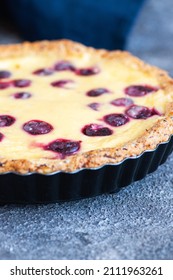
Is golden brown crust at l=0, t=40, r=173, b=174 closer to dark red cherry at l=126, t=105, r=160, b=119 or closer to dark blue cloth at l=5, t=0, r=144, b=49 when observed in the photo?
dark red cherry at l=126, t=105, r=160, b=119

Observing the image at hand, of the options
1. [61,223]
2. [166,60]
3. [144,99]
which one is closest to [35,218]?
[61,223]

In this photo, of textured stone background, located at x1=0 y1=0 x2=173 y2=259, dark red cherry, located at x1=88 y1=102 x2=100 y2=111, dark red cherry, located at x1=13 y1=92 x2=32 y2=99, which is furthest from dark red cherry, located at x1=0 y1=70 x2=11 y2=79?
textured stone background, located at x1=0 y1=0 x2=173 y2=259

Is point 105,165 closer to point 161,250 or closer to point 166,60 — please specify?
point 161,250

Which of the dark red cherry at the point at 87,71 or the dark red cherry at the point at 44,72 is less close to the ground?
the dark red cherry at the point at 87,71

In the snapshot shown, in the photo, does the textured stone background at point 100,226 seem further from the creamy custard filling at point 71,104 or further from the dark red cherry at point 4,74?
the dark red cherry at point 4,74

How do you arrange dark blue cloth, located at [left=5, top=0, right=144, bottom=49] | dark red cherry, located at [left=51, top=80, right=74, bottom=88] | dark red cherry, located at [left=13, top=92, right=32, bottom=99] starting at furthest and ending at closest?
dark blue cloth, located at [left=5, top=0, right=144, bottom=49] < dark red cherry, located at [left=51, top=80, right=74, bottom=88] < dark red cherry, located at [left=13, top=92, right=32, bottom=99]

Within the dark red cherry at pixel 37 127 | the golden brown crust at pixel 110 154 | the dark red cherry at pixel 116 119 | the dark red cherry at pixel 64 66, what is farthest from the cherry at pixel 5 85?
the golden brown crust at pixel 110 154
